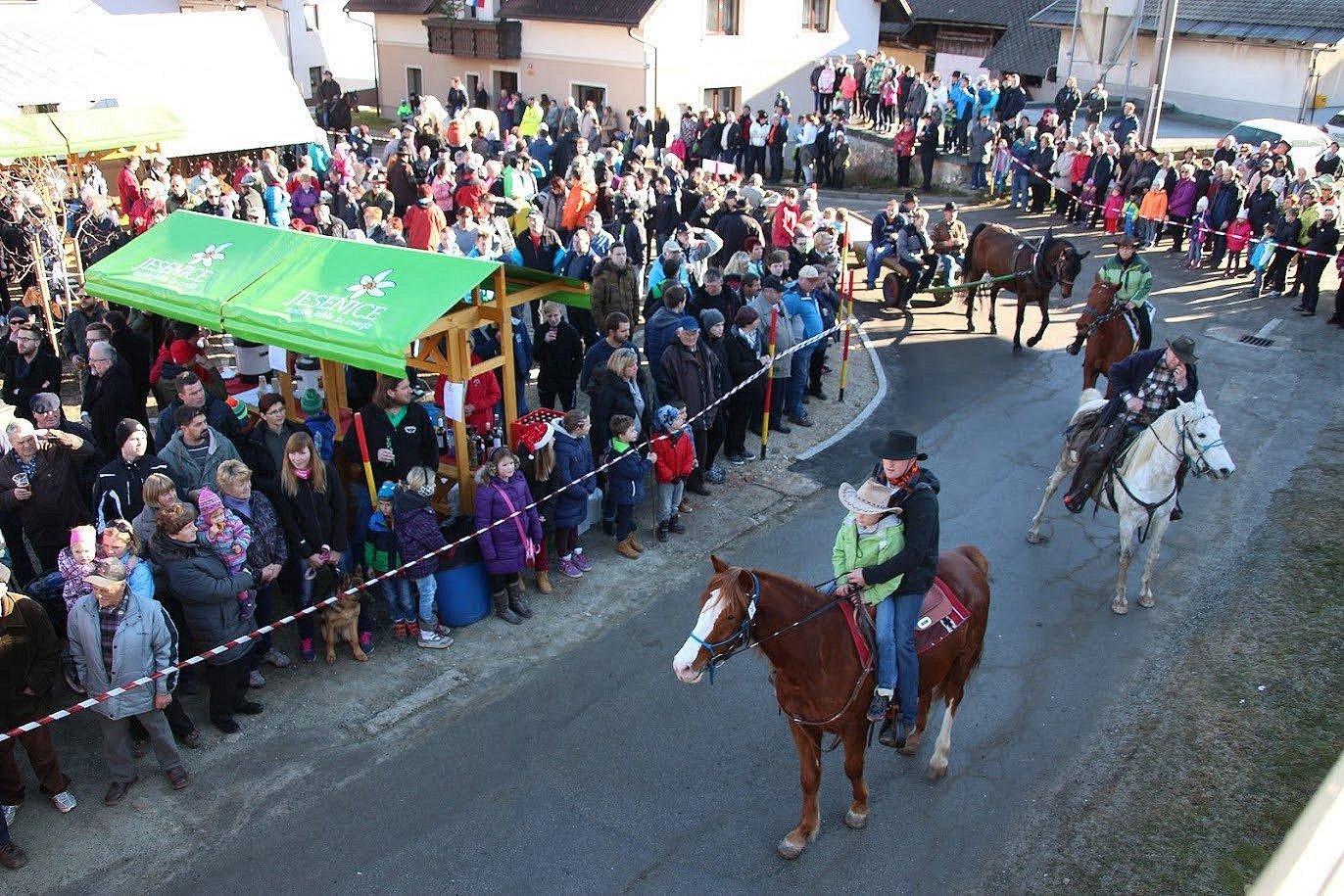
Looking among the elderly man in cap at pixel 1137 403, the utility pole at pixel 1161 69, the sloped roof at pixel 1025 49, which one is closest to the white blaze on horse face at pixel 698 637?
the elderly man in cap at pixel 1137 403

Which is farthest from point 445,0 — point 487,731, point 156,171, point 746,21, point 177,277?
point 487,731

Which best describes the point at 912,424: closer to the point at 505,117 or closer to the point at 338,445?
the point at 338,445

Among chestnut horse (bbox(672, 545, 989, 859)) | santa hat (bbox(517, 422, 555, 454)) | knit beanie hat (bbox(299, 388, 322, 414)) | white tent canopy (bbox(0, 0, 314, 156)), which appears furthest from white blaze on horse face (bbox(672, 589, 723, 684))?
white tent canopy (bbox(0, 0, 314, 156))

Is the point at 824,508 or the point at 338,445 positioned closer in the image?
the point at 338,445

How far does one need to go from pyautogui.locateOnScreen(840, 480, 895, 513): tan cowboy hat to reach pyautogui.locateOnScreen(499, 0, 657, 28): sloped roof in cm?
2376

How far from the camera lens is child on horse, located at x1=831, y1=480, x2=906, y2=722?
6156mm

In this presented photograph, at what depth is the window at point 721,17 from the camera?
1137 inches

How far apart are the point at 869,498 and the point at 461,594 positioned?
163 inches

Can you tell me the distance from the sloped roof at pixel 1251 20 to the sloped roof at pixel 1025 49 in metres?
1.50

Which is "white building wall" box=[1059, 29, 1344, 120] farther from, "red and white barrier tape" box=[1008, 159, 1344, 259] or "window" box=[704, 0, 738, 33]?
"window" box=[704, 0, 738, 33]

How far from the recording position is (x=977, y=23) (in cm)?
3800

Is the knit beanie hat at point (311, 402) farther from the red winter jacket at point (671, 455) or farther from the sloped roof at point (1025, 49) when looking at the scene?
the sloped roof at point (1025, 49)

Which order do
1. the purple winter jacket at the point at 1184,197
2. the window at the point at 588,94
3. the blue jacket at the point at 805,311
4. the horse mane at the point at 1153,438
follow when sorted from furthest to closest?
the window at the point at 588,94 < the purple winter jacket at the point at 1184,197 < the blue jacket at the point at 805,311 < the horse mane at the point at 1153,438

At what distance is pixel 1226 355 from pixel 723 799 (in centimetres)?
1208
